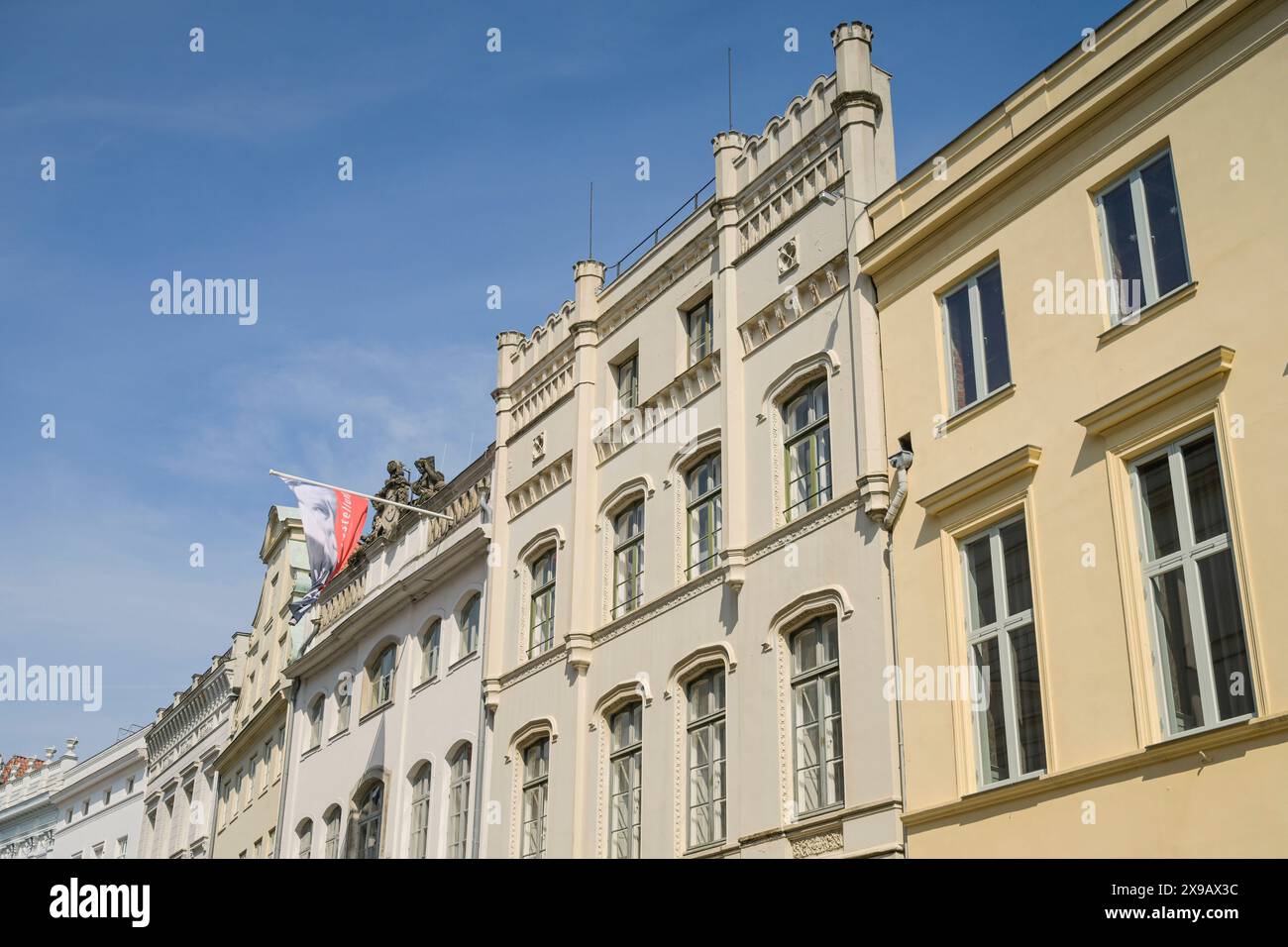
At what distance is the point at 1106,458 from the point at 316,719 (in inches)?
1018

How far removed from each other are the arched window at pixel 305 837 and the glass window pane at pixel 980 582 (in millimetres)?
21964

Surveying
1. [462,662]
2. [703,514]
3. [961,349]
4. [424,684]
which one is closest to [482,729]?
[462,662]

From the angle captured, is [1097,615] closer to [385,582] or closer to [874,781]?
[874,781]

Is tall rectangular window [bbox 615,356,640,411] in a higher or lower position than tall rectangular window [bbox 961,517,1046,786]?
higher

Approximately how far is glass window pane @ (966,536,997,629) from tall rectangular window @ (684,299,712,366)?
764cm

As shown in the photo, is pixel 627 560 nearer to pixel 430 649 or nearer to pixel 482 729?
pixel 482 729

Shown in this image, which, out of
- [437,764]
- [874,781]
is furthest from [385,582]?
[874,781]

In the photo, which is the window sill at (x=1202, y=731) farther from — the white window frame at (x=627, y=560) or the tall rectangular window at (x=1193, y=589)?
the white window frame at (x=627, y=560)

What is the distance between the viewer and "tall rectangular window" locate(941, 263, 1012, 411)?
1853 cm

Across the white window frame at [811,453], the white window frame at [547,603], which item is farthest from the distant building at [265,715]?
the white window frame at [811,453]

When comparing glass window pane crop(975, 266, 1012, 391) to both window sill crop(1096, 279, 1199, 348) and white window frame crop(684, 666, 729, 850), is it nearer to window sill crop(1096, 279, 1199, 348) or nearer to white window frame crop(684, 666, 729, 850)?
window sill crop(1096, 279, 1199, 348)

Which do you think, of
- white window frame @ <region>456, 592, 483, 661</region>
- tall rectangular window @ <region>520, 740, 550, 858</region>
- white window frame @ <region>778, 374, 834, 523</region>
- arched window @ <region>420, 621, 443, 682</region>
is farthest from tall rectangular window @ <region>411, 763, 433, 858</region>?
white window frame @ <region>778, 374, 834, 523</region>

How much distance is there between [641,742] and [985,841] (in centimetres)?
780

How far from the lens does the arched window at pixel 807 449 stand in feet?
69.3
